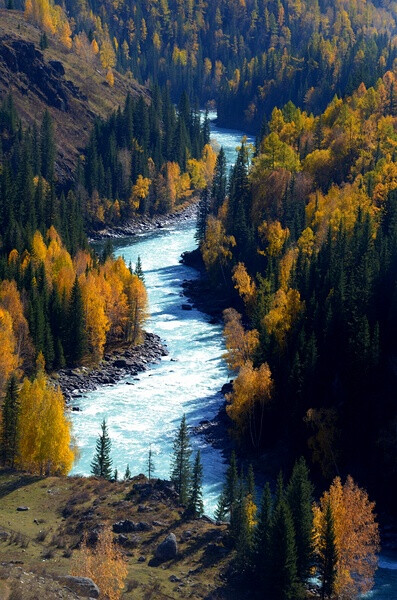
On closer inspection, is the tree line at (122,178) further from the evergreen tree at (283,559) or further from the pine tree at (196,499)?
the evergreen tree at (283,559)

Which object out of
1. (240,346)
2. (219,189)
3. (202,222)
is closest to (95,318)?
(240,346)

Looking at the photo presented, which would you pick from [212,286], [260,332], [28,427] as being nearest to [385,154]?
[212,286]

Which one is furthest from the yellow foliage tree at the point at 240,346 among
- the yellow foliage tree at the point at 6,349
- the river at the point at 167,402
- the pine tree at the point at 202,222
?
the pine tree at the point at 202,222

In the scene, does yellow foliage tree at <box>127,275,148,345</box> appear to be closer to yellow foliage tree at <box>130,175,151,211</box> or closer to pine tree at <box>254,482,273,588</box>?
pine tree at <box>254,482,273,588</box>

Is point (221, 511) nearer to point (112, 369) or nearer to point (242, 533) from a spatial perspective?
point (242, 533)

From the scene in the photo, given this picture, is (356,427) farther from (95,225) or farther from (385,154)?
(95,225)

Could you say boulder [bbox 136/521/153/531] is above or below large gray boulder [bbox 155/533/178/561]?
below

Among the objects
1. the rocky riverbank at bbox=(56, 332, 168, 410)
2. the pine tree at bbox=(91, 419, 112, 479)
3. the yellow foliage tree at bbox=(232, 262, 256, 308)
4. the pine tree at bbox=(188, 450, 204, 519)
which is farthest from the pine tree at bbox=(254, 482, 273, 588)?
the yellow foliage tree at bbox=(232, 262, 256, 308)
